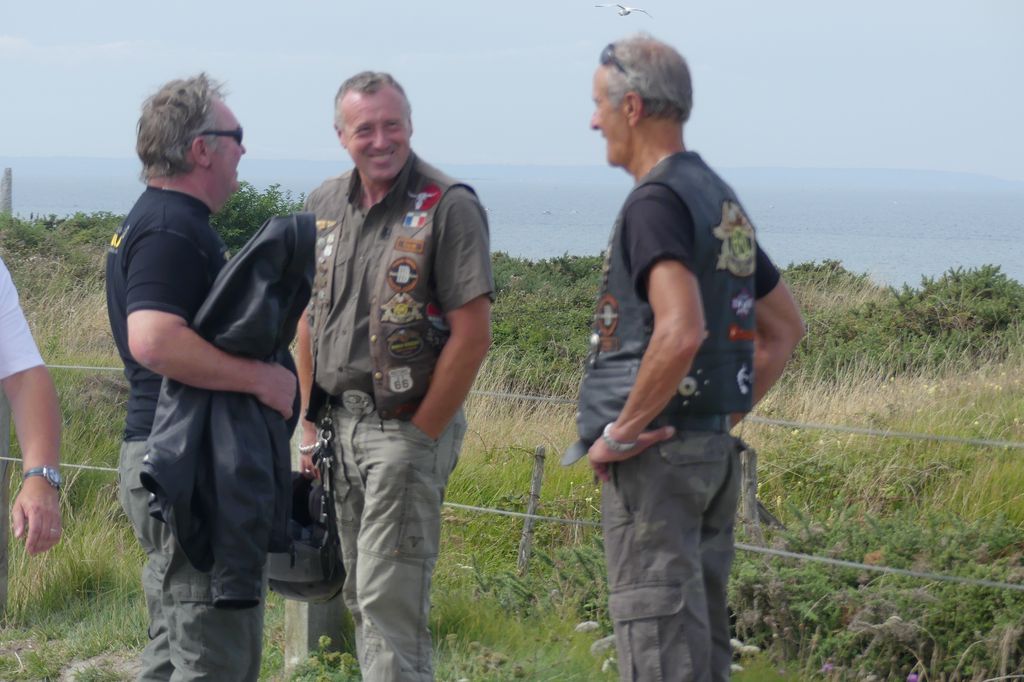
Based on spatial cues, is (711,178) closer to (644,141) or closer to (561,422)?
(644,141)

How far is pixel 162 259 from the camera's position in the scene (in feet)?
10.7

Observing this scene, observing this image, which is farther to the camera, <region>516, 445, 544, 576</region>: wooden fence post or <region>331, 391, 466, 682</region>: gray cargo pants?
<region>516, 445, 544, 576</region>: wooden fence post

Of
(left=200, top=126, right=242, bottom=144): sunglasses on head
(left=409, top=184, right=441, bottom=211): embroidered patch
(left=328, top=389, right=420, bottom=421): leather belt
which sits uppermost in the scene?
(left=200, top=126, right=242, bottom=144): sunglasses on head

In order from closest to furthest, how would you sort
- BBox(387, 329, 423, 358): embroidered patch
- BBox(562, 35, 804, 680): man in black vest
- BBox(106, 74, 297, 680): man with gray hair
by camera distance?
BBox(562, 35, 804, 680): man in black vest → BBox(106, 74, 297, 680): man with gray hair → BBox(387, 329, 423, 358): embroidered patch

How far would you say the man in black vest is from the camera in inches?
124

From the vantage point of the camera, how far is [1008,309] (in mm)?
14453

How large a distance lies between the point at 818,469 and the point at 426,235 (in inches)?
175

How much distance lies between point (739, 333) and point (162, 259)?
56.5 inches

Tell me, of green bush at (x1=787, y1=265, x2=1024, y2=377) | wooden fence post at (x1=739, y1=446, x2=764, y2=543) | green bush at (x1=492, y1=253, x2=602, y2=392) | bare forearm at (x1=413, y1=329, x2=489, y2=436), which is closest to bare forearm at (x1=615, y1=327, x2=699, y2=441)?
bare forearm at (x1=413, y1=329, x2=489, y2=436)

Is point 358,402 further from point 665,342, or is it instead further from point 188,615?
point 665,342

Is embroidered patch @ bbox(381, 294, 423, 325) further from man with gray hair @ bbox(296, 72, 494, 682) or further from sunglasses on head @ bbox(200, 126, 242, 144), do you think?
sunglasses on head @ bbox(200, 126, 242, 144)

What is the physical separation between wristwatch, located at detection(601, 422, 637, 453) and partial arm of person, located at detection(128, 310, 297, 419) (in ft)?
2.93

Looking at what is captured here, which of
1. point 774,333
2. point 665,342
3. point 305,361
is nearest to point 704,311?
point 665,342

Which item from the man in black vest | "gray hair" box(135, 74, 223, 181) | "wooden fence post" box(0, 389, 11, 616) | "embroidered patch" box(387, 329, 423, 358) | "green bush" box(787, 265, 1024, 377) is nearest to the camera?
the man in black vest
